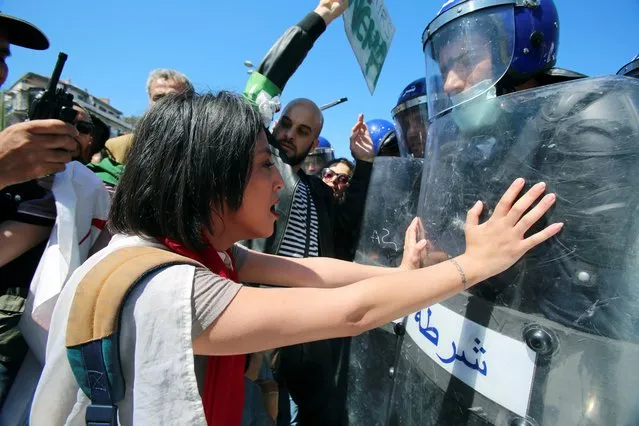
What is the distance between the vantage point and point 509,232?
3.47 ft

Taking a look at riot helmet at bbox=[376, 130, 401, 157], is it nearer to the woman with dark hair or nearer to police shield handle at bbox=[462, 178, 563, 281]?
the woman with dark hair

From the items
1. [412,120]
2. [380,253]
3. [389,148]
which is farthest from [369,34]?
[380,253]

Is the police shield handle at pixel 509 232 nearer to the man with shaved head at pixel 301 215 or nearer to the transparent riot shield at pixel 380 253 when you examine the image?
the transparent riot shield at pixel 380 253

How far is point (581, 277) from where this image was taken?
989mm

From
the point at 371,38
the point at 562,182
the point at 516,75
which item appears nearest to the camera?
the point at 562,182

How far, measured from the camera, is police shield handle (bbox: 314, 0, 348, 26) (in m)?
2.91

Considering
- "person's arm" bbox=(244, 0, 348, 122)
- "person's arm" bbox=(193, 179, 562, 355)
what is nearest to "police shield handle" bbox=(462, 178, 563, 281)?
"person's arm" bbox=(193, 179, 562, 355)

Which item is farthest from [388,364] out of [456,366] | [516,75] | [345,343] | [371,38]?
[371,38]

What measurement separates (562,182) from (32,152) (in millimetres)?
1612

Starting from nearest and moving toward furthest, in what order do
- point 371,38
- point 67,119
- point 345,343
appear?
point 67,119 < point 345,343 < point 371,38

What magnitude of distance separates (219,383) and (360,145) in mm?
2351

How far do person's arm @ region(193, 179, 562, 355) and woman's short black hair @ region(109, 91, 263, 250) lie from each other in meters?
0.31

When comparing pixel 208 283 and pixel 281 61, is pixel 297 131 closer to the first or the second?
pixel 281 61

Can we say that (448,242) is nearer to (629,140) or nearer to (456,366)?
(456,366)
